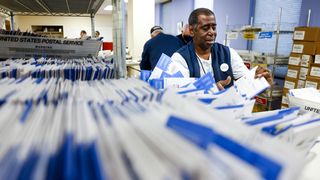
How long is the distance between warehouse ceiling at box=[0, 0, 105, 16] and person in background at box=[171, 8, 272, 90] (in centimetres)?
63

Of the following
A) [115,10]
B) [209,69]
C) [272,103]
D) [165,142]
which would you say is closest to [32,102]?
[165,142]

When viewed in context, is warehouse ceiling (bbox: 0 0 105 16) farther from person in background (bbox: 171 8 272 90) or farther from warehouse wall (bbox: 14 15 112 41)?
warehouse wall (bbox: 14 15 112 41)

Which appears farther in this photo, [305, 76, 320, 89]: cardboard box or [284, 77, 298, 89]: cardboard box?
[284, 77, 298, 89]: cardboard box

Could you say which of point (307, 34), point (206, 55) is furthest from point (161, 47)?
point (307, 34)

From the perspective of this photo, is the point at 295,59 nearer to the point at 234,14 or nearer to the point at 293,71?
the point at 293,71

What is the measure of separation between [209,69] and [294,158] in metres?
1.47

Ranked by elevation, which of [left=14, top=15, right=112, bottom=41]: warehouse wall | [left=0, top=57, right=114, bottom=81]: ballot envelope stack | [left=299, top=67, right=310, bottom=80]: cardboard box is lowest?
[left=299, top=67, right=310, bottom=80]: cardboard box

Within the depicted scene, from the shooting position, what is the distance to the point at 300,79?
3.17 m

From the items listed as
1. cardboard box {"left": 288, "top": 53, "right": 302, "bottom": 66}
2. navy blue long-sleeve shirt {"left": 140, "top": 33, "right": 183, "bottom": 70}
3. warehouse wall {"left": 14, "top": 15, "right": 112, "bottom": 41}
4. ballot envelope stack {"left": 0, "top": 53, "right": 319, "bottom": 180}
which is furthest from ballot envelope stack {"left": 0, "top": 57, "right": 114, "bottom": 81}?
warehouse wall {"left": 14, "top": 15, "right": 112, "bottom": 41}

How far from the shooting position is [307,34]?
2979 mm

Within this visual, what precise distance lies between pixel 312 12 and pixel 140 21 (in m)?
2.76

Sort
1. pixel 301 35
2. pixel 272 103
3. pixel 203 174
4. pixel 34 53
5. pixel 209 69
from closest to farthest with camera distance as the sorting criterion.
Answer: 1. pixel 203 174
2. pixel 34 53
3. pixel 209 69
4. pixel 301 35
5. pixel 272 103

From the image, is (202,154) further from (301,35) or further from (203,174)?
(301,35)

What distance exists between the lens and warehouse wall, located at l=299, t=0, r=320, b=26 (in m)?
3.42
